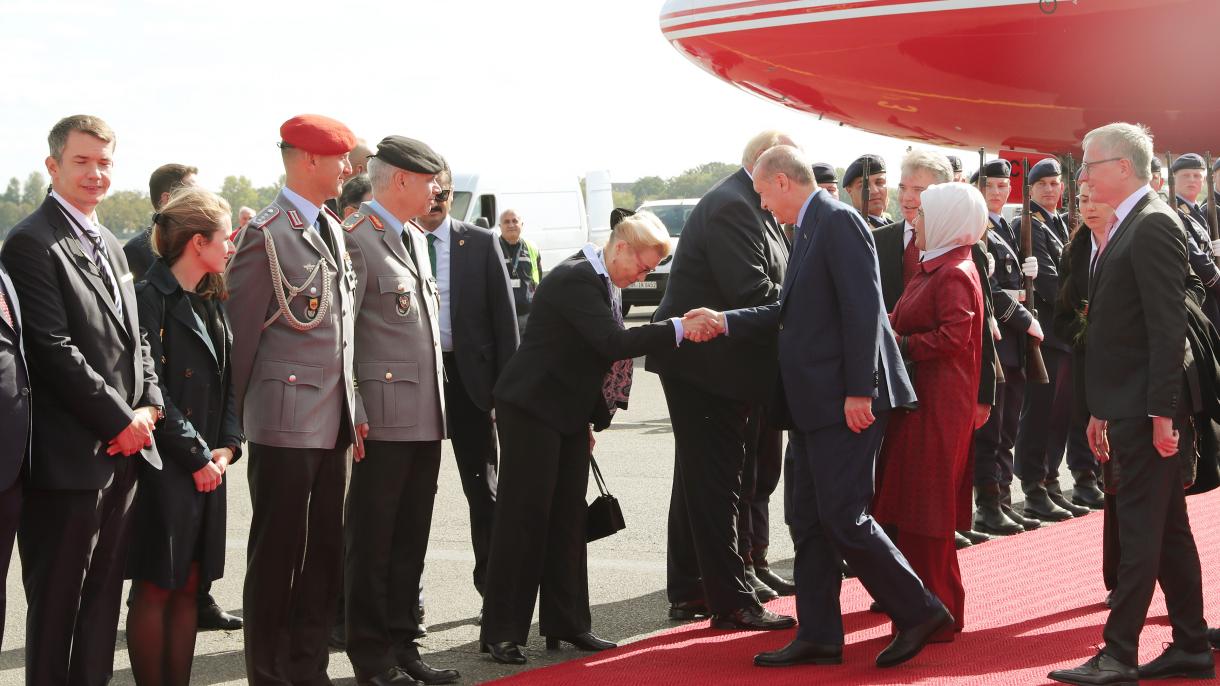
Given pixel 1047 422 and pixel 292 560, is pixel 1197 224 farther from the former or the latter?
pixel 292 560

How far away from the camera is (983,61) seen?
11461 mm

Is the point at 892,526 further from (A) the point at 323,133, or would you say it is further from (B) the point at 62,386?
(B) the point at 62,386

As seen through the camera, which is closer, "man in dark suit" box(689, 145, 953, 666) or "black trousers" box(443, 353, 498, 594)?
"man in dark suit" box(689, 145, 953, 666)

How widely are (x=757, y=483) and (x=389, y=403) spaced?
211 centimetres

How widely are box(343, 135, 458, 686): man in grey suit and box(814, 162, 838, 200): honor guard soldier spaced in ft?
7.83

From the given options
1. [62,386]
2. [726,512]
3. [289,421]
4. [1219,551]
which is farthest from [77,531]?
[1219,551]

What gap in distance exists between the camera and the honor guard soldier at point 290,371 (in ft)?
12.5

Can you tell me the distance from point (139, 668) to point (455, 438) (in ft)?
5.77

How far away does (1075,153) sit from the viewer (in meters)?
12.8

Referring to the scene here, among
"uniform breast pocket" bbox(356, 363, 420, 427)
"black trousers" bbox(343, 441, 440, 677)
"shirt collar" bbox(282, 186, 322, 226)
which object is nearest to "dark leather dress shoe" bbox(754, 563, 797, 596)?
"black trousers" bbox(343, 441, 440, 677)

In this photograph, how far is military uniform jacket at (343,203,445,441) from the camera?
4168mm

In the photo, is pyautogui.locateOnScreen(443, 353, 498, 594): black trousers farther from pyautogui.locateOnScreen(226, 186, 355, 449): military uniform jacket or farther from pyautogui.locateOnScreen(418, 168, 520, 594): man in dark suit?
pyautogui.locateOnScreen(226, 186, 355, 449): military uniform jacket

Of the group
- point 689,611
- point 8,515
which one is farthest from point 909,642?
point 8,515

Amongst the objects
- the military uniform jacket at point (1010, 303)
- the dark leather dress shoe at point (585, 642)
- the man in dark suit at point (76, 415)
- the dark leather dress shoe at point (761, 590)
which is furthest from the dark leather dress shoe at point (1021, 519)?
the man in dark suit at point (76, 415)
